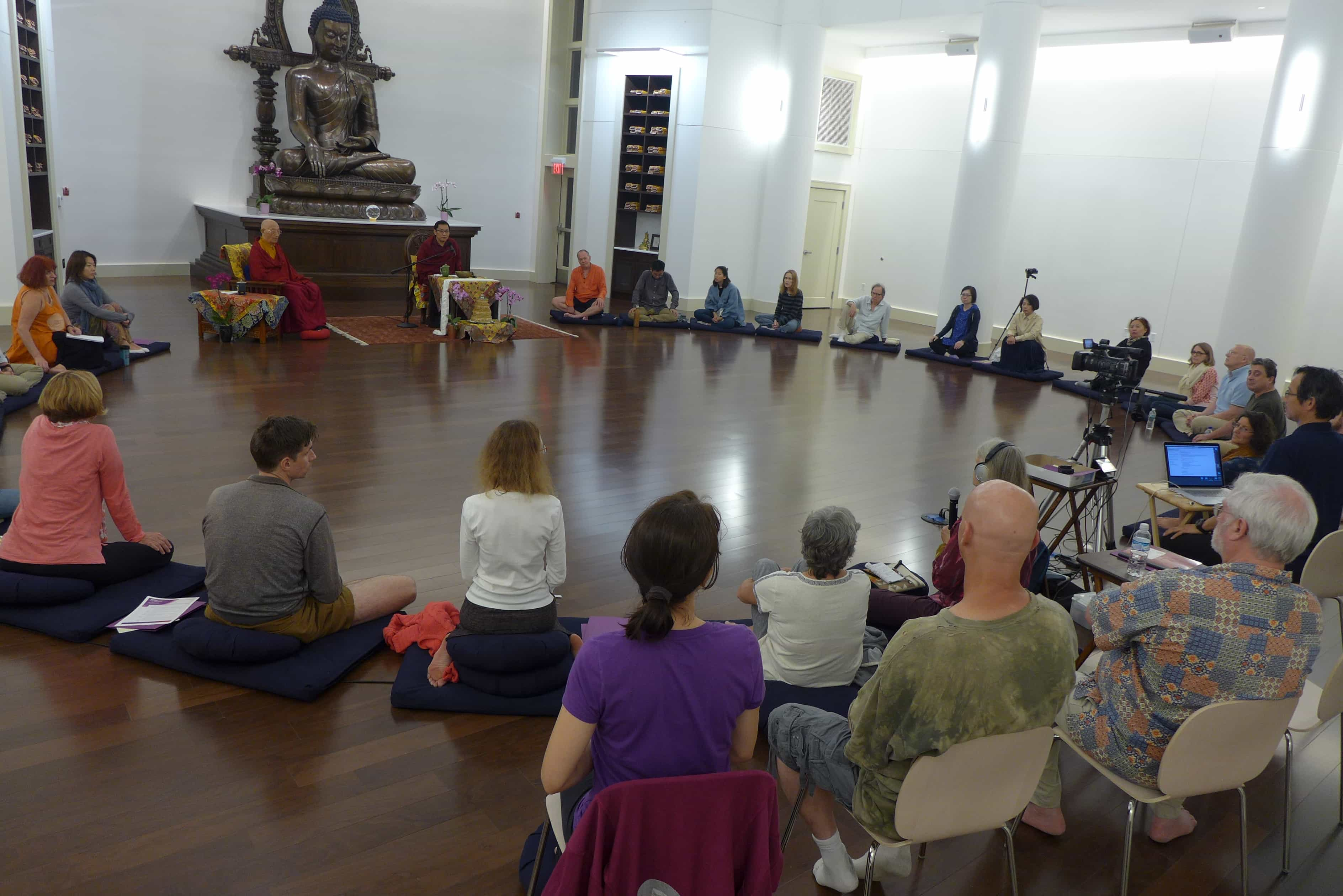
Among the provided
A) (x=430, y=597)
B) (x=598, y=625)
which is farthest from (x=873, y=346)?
(x=598, y=625)

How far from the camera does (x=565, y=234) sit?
14.9m

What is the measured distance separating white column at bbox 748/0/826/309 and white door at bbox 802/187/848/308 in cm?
127

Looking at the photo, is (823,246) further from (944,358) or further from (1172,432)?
(1172,432)

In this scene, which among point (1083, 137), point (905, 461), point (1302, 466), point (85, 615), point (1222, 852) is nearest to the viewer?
point (1222, 852)

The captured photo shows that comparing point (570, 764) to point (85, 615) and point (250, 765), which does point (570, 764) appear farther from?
point (85, 615)

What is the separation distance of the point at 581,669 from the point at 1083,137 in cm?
1243

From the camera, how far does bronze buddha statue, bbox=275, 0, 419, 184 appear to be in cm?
1260

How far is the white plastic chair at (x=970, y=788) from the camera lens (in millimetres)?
1970

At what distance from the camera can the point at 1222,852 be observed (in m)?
2.65

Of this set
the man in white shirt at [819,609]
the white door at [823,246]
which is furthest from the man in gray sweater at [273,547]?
the white door at [823,246]

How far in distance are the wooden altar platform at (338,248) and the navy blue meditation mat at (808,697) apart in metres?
10.2

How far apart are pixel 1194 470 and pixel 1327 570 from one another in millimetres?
1088

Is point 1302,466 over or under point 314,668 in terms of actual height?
over

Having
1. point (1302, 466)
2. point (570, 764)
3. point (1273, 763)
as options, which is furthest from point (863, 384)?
point (570, 764)
